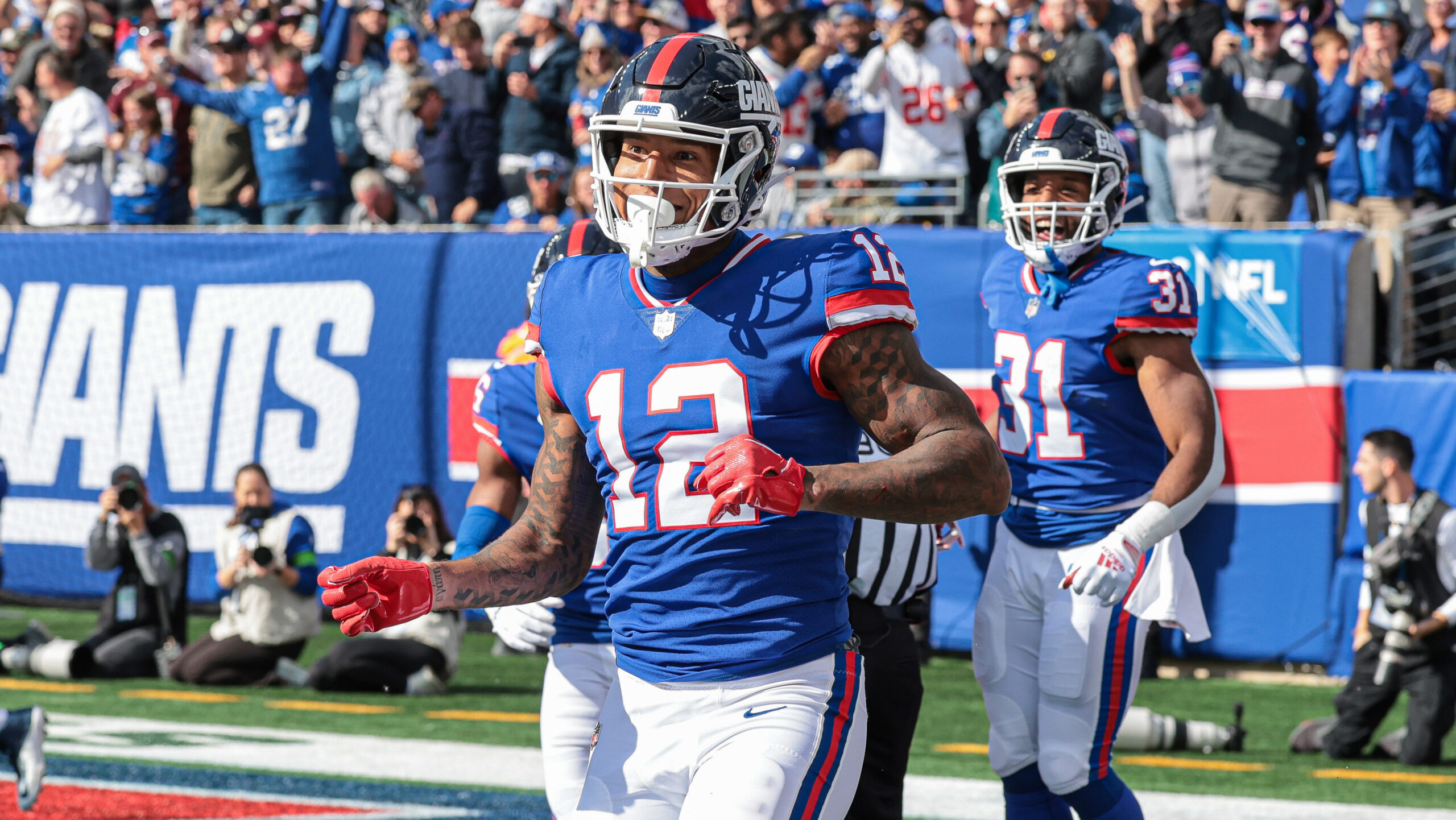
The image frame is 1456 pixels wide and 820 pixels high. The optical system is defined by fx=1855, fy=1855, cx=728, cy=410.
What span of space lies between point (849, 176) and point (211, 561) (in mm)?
4556

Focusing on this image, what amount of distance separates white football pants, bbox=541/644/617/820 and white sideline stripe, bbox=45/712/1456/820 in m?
2.04

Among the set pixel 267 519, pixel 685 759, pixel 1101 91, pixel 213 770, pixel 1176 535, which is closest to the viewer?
pixel 685 759

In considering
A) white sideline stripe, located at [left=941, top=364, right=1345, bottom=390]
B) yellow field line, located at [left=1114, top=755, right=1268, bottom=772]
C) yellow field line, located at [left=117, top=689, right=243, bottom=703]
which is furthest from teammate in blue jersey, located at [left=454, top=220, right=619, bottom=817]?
white sideline stripe, located at [left=941, top=364, right=1345, bottom=390]

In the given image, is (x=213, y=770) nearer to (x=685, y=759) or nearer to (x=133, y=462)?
(x=685, y=759)

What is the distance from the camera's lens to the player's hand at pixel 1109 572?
13.8 feet

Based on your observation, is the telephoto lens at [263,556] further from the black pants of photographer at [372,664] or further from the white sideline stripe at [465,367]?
the white sideline stripe at [465,367]

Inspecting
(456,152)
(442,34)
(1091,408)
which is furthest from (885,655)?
(442,34)

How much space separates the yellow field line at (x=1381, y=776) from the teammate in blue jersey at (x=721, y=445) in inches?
177

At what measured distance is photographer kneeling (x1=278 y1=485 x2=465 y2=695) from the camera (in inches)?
341

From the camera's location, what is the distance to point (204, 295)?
11.5m

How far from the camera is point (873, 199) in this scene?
10.5 m

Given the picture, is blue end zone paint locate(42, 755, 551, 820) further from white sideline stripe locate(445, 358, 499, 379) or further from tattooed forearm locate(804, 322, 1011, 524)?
white sideline stripe locate(445, 358, 499, 379)

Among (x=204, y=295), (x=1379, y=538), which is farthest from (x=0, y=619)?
(x=1379, y=538)

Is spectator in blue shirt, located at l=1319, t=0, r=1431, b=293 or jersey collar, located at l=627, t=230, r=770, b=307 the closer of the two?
jersey collar, located at l=627, t=230, r=770, b=307
